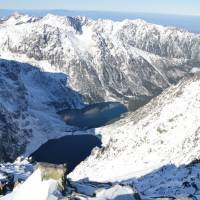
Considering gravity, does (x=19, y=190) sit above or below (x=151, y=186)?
above

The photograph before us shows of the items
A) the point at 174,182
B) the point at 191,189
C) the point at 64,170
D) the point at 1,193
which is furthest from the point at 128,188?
the point at 174,182

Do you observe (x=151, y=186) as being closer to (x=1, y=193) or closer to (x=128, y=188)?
(x=1, y=193)

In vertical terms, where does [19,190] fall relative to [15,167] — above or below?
above

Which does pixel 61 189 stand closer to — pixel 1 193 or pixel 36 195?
pixel 36 195

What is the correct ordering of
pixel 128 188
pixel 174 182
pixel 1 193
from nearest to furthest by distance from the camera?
pixel 128 188
pixel 1 193
pixel 174 182

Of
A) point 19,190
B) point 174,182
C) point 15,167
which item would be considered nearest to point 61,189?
point 19,190

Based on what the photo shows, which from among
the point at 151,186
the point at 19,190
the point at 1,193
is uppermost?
the point at 19,190

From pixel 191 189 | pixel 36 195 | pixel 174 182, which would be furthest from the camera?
pixel 174 182

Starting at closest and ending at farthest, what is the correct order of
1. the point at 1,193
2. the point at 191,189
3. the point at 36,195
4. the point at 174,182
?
the point at 36,195 < the point at 1,193 < the point at 191,189 < the point at 174,182

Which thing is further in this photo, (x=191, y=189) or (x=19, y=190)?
(x=191, y=189)
